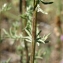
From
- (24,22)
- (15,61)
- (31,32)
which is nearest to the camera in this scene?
(31,32)

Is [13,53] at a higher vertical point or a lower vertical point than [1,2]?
lower

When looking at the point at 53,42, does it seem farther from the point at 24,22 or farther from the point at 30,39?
the point at 30,39

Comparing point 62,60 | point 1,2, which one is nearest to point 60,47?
point 62,60

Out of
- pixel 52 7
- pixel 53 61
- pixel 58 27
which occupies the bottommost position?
pixel 53 61

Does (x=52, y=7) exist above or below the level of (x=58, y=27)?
above

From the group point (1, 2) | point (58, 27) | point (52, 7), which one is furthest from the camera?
point (1, 2)

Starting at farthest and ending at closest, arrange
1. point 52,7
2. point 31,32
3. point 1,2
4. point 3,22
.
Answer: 1. point 3,22
2. point 1,2
3. point 52,7
4. point 31,32

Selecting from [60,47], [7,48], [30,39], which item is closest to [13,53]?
Result: [7,48]

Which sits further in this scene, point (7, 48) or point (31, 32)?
point (7, 48)

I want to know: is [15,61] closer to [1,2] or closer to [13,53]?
[13,53]
